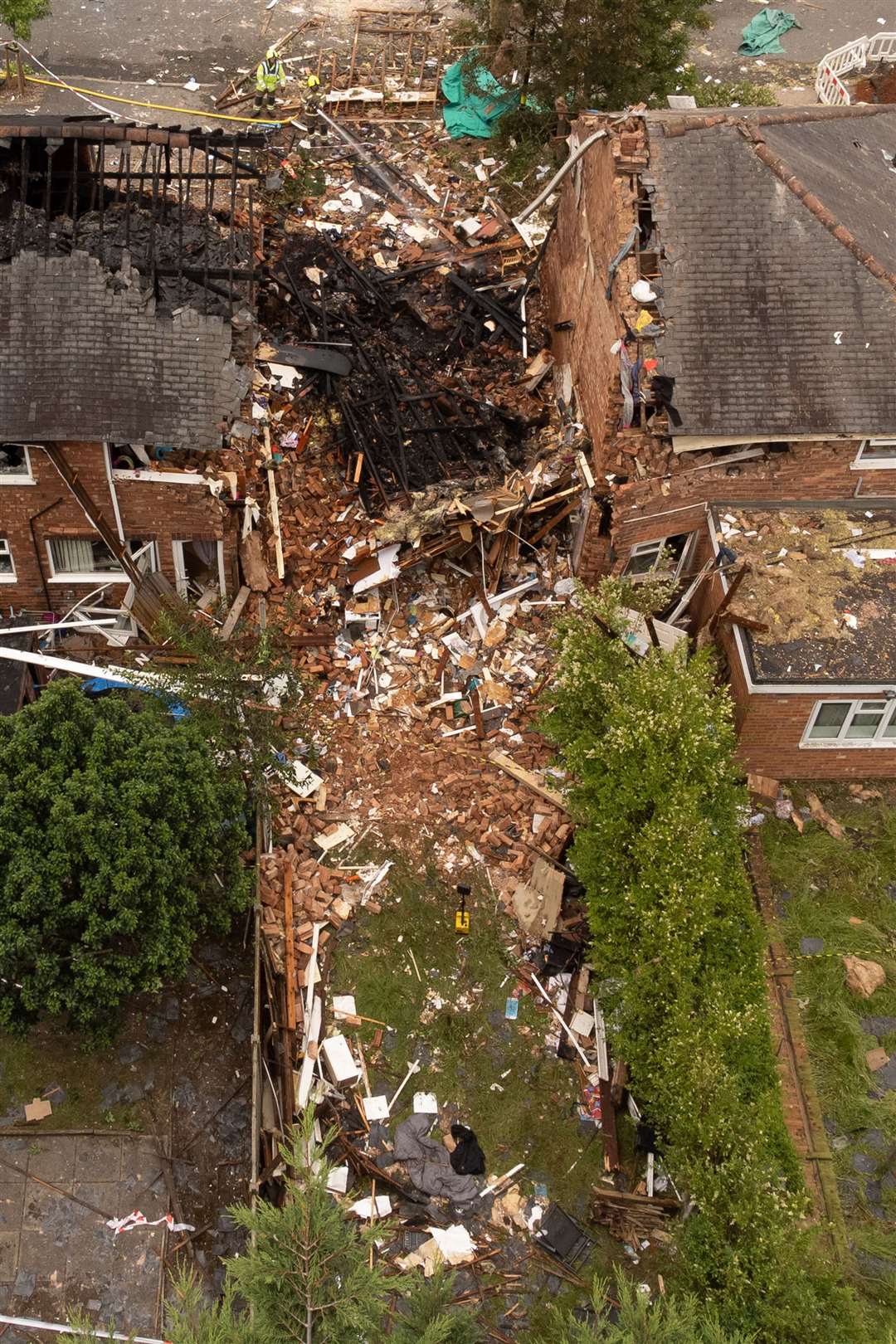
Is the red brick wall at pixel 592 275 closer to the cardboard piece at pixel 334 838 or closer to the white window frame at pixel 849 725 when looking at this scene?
the white window frame at pixel 849 725

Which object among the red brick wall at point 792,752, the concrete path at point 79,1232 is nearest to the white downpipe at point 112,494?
the concrete path at point 79,1232

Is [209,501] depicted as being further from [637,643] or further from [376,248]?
[376,248]

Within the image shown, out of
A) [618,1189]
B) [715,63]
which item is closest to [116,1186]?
[618,1189]

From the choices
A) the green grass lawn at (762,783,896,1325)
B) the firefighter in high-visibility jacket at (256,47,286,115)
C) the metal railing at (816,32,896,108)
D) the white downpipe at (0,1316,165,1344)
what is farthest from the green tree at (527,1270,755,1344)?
the firefighter in high-visibility jacket at (256,47,286,115)

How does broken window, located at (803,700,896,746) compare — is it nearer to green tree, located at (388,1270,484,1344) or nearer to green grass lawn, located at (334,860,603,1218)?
green grass lawn, located at (334,860,603,1218)

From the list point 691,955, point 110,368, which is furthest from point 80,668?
point 691,955

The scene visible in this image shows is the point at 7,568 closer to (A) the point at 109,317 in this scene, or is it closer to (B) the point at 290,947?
(A) the point at 109,317
